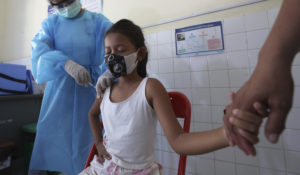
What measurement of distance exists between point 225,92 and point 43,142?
4.06ft

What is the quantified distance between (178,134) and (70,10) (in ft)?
3.44

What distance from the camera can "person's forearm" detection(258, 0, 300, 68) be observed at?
11.2 inches

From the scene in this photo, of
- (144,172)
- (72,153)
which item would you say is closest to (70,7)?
(72,153)

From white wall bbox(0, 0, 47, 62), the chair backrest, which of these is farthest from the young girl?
white wall bbox(0, 0, 47, 62)

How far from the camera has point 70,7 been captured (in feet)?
3.41

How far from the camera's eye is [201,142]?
0.45 m

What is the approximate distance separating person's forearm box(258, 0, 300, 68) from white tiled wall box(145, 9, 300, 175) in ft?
2.66

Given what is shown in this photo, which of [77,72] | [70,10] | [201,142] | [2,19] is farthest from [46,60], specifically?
[2,19]

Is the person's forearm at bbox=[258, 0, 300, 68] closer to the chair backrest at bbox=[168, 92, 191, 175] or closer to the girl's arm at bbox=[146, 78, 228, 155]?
the girl's arm at bbox=[146, 78, 228, 155]

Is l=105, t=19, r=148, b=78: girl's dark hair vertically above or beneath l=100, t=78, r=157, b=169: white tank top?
above

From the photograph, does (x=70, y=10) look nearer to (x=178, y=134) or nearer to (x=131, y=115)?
(x=131, y=115)

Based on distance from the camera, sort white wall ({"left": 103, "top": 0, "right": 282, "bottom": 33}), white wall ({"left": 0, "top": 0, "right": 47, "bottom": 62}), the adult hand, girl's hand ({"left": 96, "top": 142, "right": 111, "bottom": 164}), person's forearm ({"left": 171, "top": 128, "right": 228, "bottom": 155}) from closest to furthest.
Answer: the adult hand, person's forearm ({"left": 171, "top": 128, "right": 228, "bottom": 155}), girl's hand ({"left": 96, "top": 142, "right": 111, "bottom": 164}), white wall ({"left": 103, "top": 0, "right": 282, "bottom": 33}), white wall ({"left": 0, "top": 0, "right": 47, "bottom": 62})

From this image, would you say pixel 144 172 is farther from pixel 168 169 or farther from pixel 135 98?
pixel 168 169

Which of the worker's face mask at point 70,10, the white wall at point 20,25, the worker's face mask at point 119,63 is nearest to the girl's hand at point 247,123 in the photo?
the worker's face mask at point 119,63
